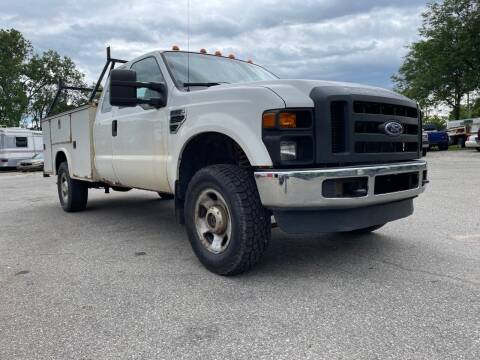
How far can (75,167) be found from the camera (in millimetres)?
6344

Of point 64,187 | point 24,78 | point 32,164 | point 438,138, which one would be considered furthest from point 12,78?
point 64,187

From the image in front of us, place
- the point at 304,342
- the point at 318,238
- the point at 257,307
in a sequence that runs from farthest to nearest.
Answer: the point at 318,238, the point at 257,307, the point at 304,342

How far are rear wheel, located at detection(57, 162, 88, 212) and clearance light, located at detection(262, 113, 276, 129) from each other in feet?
14.8

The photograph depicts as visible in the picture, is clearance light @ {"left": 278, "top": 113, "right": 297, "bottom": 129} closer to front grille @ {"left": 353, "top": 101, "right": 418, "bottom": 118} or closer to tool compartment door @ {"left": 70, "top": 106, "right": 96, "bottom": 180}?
front grille @ {"left": 353, "top": 101, "right": 418, "bottom": 118}

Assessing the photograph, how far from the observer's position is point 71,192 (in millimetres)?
6691

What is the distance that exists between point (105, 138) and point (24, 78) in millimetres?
44502

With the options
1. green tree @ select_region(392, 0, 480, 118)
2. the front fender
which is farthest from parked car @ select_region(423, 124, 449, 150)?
the front fender

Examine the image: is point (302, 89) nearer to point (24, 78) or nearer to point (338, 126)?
point (338, 126)

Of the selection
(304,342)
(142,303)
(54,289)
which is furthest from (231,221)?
(54,289)

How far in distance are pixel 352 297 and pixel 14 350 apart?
2019 millimetres

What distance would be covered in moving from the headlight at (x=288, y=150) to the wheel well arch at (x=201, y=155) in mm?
691

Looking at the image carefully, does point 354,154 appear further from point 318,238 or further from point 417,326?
point 318,238

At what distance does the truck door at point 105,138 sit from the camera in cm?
522

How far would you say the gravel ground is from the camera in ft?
7.50
